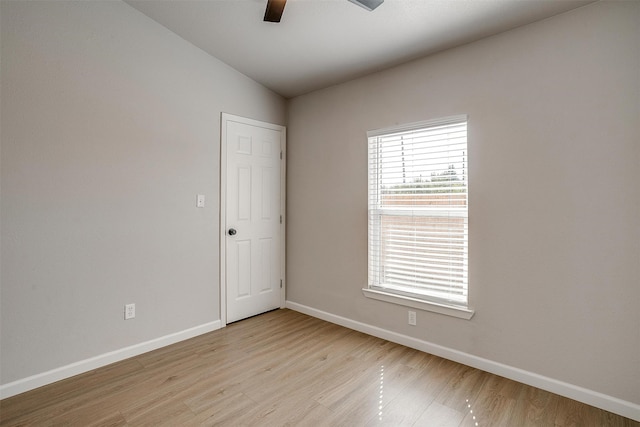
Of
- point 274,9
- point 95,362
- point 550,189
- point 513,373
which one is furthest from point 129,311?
point 550,189

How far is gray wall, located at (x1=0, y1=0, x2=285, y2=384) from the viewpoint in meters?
2.19

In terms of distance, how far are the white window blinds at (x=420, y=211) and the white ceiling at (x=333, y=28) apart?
0.65 meters

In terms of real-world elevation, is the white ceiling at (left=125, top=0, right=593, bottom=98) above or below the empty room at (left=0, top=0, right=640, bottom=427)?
above

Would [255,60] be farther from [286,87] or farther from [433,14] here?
[433,14]

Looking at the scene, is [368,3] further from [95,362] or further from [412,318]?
[95,362]

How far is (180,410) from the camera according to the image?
6.57ft

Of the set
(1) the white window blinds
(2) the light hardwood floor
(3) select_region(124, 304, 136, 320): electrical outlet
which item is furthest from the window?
(3) select_region(124, 304, 136, 320): electrical outlet

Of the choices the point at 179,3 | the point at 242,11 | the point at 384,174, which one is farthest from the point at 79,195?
the point at 384,174

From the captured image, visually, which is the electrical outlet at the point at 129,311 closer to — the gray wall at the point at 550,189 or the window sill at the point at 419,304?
the window sill at the point at 419,304

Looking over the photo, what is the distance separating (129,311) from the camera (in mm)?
2697

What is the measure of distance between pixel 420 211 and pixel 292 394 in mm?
1765

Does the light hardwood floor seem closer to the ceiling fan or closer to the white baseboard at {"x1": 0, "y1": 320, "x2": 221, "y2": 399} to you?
the white baseboard at {"x1": 0, "y1": 320, "x2": 221, "y2": 399}

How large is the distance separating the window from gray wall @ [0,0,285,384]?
5.43 ft

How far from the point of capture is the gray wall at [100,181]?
2191 mm
